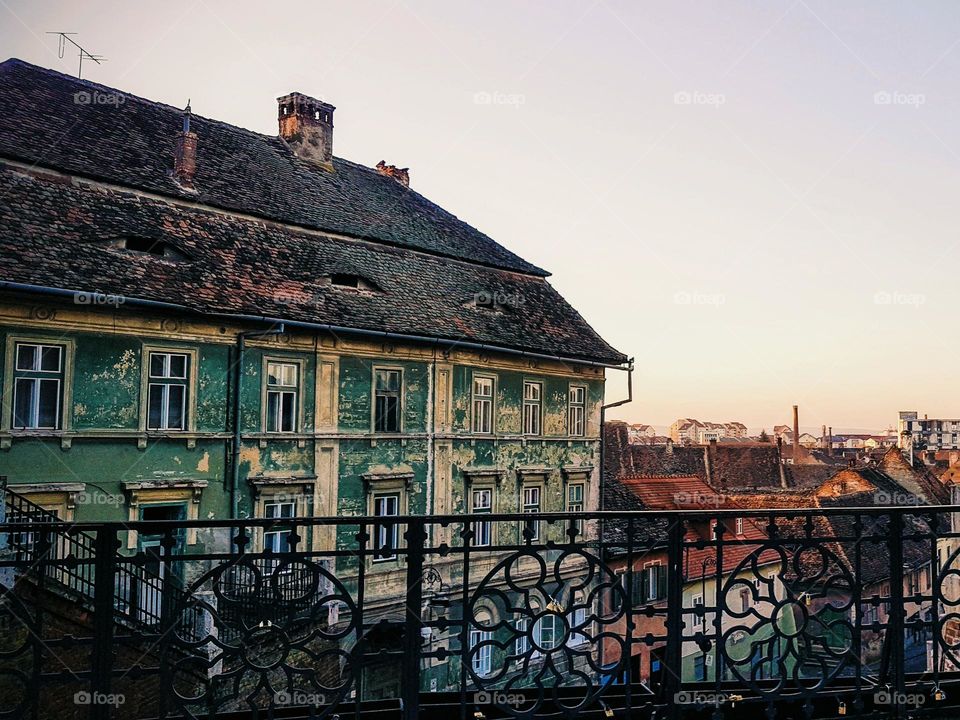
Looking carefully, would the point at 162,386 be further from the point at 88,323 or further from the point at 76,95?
the point at 76,95

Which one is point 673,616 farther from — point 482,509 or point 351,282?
point 482,509

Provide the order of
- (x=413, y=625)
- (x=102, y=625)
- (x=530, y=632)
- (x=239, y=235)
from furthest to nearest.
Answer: (x=239, y=235) < (x=530, y=632) < (x=413, y=625) < (x=102, y=625)

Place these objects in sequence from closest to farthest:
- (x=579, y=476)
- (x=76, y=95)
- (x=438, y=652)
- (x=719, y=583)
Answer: (x=438, y=652), (x=719, y=583), (x=76, y=95), (x=579, y=476)

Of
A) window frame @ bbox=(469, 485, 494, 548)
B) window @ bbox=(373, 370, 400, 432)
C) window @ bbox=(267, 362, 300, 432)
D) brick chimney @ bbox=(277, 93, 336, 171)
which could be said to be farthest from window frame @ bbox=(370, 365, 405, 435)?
brick chimney @ bbox=(277, 93, 336, 171)

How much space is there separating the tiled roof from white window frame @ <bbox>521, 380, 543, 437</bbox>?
1.20 m

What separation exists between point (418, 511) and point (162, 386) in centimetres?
685

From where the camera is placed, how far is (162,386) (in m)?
15.5

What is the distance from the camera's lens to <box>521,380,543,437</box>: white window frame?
2283 centimetres

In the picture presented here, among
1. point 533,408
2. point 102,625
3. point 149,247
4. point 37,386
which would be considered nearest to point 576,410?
point 533,408

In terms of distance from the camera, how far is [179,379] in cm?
1570

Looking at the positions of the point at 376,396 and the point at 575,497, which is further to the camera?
the point at 575,497

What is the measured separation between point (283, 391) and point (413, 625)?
13.9 metres

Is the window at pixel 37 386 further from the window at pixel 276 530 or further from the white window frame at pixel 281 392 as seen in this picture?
the window at pixel 276 530

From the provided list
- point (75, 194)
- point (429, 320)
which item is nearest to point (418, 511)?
point (429, 320)
